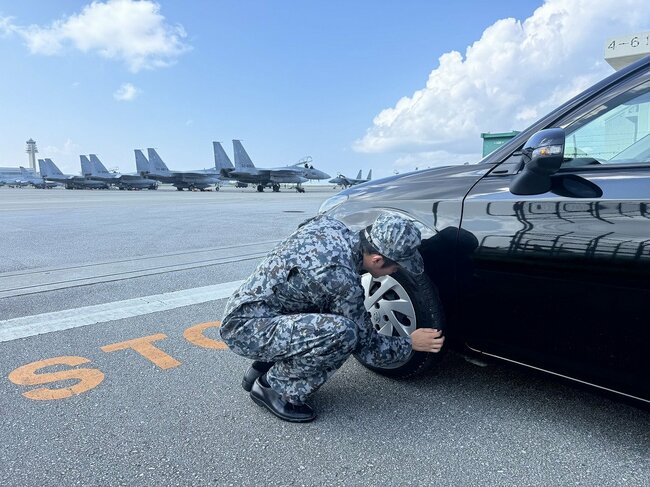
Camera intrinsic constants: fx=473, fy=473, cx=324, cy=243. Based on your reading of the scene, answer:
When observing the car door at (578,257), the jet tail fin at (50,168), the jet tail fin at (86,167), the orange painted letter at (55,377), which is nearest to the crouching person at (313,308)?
the car door at (578,257)

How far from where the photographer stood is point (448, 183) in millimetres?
2490

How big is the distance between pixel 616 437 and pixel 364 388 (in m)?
1.24

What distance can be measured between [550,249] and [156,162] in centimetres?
6146

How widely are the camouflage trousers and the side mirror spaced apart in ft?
3.30

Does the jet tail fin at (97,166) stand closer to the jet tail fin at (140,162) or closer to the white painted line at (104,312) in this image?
the jet tail fin at (140,162)

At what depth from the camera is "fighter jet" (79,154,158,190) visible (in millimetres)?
60750

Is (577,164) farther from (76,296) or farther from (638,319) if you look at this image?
(76,296)

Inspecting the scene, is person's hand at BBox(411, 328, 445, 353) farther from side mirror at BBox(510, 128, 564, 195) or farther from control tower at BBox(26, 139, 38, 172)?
control tower at BBox(26, 139, 38, 172)

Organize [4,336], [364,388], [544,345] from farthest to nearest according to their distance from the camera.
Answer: [4,336]
[364,388]
[544,345]

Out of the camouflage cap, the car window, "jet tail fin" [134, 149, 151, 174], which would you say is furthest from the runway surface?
"jet tail fin" [134, 149, 151, 174]

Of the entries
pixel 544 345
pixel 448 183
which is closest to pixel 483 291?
pixel 544 345

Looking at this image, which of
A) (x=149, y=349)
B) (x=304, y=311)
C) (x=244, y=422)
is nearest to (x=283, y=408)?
(x=244, y=422)

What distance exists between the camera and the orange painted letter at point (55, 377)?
8.50ft

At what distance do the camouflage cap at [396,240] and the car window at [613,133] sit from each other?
0.81 meters
